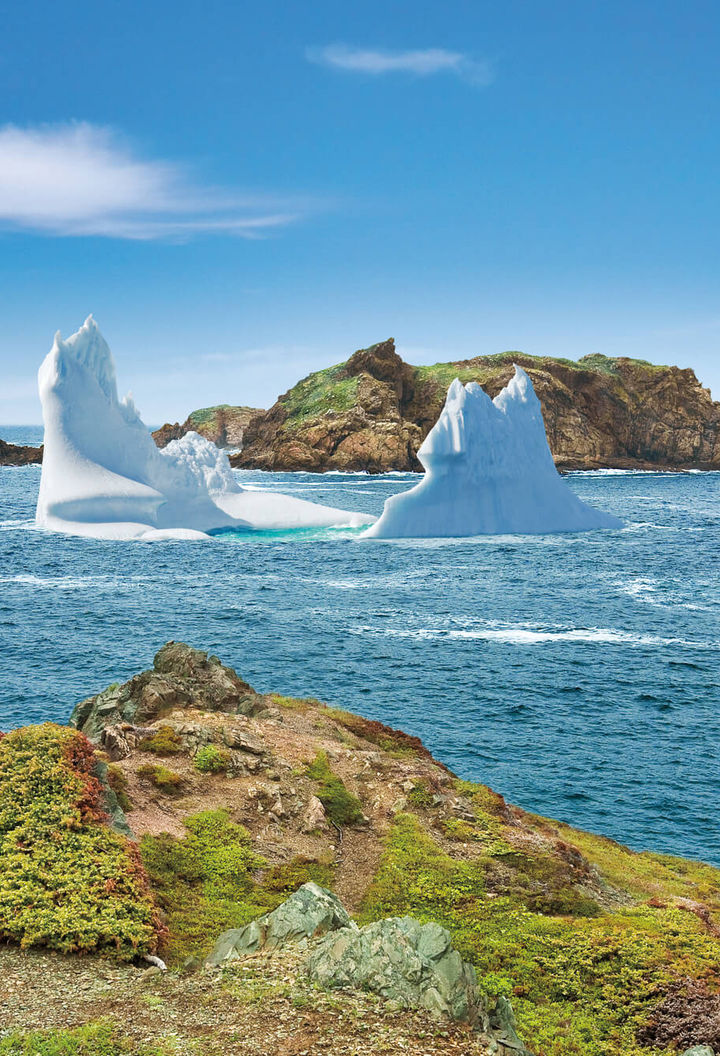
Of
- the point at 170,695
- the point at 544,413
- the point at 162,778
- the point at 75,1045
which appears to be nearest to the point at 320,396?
the point at 544,413

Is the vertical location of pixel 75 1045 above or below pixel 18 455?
below

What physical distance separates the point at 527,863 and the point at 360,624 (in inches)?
1213

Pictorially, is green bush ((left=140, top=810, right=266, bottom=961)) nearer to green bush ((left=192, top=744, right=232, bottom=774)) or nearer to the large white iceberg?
green bush ((left=192, top=744, right=232, bottom=774))

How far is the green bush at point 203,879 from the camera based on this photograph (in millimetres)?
14438

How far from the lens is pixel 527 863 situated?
59.6 ft

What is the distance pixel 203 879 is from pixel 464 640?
3003 centimetres

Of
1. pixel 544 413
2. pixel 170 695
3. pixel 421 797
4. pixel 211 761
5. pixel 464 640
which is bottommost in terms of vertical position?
pixel 464 640

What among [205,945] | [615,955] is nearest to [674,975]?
[615,955]

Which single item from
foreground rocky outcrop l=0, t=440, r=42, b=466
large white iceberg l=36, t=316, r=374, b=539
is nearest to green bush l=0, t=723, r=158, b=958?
large white iceberg l=36, t=316, r=374, b=539

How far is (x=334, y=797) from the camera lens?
20.2 meters

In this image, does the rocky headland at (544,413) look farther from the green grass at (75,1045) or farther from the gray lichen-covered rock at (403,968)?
the green grass at (75,1045)

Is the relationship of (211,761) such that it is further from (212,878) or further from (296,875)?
(296,875)

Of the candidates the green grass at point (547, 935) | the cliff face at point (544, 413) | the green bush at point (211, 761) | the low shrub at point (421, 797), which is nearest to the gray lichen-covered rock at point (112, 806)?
the green bush at point (211, 761)

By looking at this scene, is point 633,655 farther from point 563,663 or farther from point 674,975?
point 674,975
